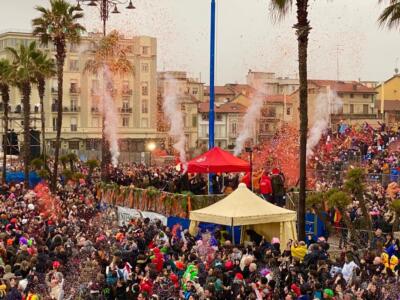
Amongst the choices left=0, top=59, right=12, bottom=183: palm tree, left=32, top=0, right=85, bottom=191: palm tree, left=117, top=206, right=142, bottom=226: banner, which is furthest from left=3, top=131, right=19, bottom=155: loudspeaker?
left=117, top=206, right=142, bottom=226: banner

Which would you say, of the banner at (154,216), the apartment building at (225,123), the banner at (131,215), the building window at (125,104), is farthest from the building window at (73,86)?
the banner at (154,216)

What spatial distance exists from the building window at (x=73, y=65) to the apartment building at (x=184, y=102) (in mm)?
10220

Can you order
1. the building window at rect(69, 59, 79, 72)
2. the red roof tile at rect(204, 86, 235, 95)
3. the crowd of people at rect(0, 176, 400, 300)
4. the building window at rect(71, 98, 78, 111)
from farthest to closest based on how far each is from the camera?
the red roof tile at rect(204, 86, 235, 95)
the building window at rect(71, 98, 78, 111)
the building window at rect(69, 59, 79, 72)
the crowd of people at rect(0, 176, 400, 300)

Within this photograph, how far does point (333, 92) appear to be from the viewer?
90.0 meters

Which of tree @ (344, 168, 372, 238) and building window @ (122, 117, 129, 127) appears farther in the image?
building window @ (122, 117, 129, 127)

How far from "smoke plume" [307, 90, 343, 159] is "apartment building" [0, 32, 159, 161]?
20419 millimetres

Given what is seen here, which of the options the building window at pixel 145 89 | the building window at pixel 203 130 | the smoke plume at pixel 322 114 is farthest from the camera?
the building window at pixel 203 130

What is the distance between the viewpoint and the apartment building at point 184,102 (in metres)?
92.1

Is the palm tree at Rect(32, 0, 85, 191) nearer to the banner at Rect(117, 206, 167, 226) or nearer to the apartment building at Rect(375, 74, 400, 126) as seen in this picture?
the banner at Rect(117, 206, 167, 226)

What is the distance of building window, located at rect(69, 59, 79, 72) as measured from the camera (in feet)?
297

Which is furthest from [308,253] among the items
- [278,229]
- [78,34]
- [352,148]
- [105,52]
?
[105,52]

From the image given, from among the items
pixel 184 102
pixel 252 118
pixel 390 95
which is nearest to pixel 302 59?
pixel 252 118

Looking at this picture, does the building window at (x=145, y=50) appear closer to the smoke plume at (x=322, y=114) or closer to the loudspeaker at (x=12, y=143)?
the smoke plume at (x=322, y=114)

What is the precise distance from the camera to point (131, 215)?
30.9 m
